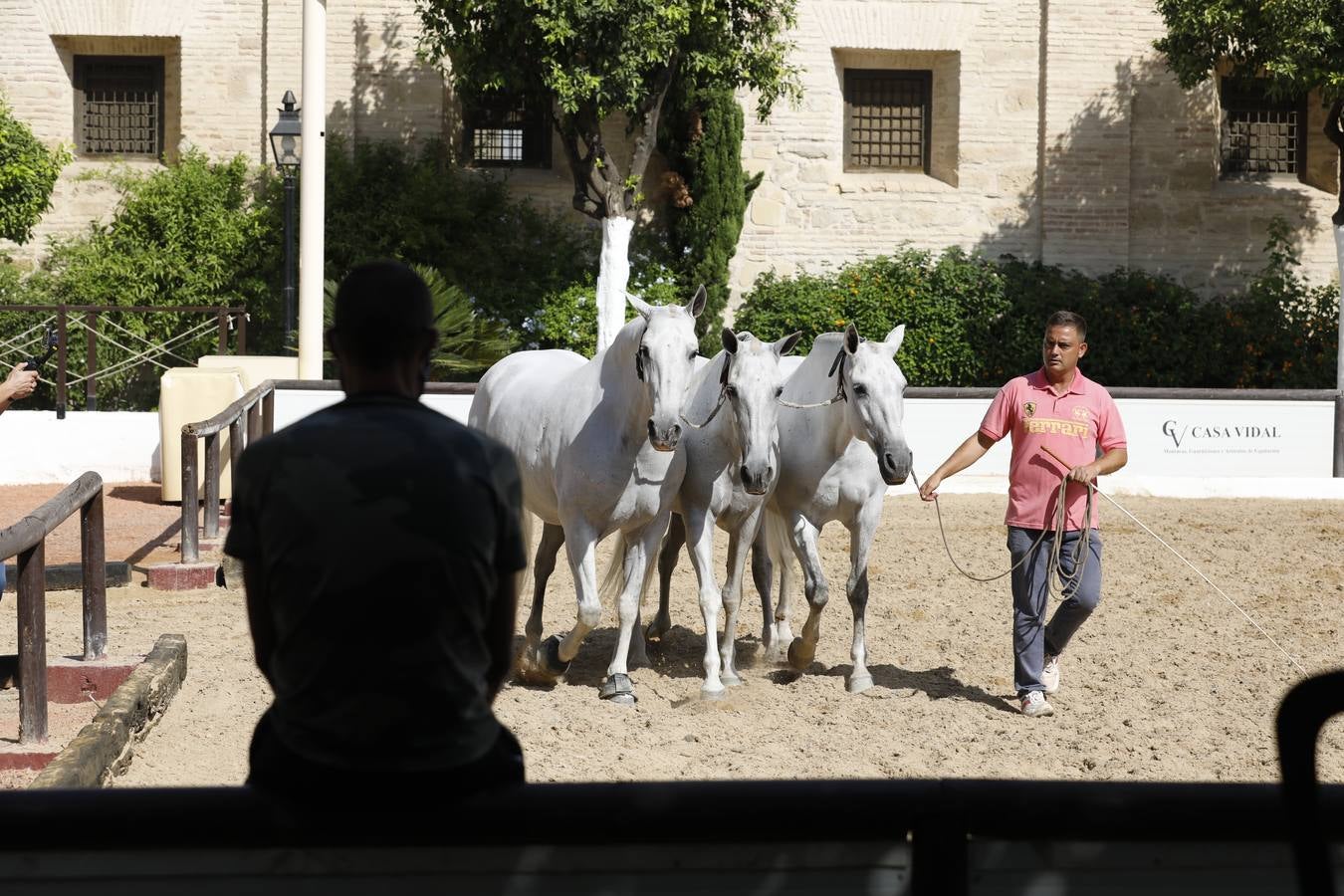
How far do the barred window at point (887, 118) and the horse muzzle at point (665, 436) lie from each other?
17.1 meters

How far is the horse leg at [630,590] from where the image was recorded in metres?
7.82

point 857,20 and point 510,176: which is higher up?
point 857,20

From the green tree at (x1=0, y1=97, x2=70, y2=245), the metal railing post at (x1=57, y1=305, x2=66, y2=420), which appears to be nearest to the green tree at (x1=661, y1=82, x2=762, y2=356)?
the green tree at (x1=0, y1=97, x2=70, y2=245)

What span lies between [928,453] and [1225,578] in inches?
197

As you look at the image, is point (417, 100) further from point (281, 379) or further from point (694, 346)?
point (694, 346)

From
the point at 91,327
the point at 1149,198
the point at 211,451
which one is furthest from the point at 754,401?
the point at 1149,198

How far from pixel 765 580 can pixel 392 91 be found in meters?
14.9

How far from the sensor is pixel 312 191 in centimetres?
1633

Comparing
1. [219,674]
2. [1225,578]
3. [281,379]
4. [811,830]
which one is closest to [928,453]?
[1225,578]

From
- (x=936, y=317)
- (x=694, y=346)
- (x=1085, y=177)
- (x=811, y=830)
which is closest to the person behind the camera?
(x=811, y=830)

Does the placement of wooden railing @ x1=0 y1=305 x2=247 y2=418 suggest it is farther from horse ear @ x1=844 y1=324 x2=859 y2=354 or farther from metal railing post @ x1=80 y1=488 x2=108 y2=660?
horse ear @ x1=844 y1=324 x2=859 y2=354

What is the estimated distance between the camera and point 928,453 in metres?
16.1

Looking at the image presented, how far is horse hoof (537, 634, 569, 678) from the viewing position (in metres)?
8.09

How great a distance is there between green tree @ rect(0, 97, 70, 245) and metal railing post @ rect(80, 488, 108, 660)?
1294 cm
